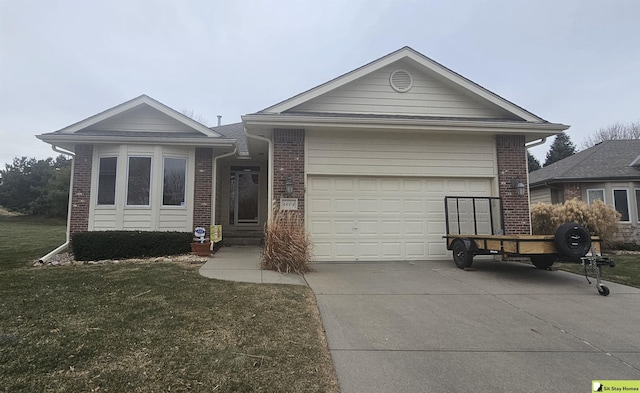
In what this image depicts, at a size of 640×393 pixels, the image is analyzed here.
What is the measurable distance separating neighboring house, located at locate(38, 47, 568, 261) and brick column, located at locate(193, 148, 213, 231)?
0.03 meters

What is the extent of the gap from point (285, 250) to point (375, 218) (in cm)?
283

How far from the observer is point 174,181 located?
33.8 ft

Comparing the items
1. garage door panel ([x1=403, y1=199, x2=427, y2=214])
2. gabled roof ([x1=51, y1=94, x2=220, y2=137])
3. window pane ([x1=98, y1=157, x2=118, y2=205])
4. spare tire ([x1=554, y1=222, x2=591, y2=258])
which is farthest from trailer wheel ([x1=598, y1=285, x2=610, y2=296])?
window pane ([x1=98, y1=157, x2=118, y2=205])

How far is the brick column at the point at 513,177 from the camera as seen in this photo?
29.4 ft

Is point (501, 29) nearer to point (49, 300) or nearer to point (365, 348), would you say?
point (365, 348)

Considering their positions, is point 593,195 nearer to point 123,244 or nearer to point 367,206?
point 367,206

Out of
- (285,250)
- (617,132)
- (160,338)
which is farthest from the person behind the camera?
(617,132)

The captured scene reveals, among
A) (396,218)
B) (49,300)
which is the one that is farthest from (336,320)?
(396,218)

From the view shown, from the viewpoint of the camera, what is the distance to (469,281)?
6469 millimetres

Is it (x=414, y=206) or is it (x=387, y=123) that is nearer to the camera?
(x=387, y=123)

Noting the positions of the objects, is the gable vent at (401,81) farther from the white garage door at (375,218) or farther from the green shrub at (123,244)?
the green shrub at (123,244)

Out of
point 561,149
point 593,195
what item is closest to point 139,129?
point 593,195

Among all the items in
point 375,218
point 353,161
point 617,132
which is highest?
point 617,132

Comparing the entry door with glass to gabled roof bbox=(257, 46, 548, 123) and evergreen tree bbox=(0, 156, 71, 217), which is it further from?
evergreen tree bbox=(0, 156, 71, 217)
